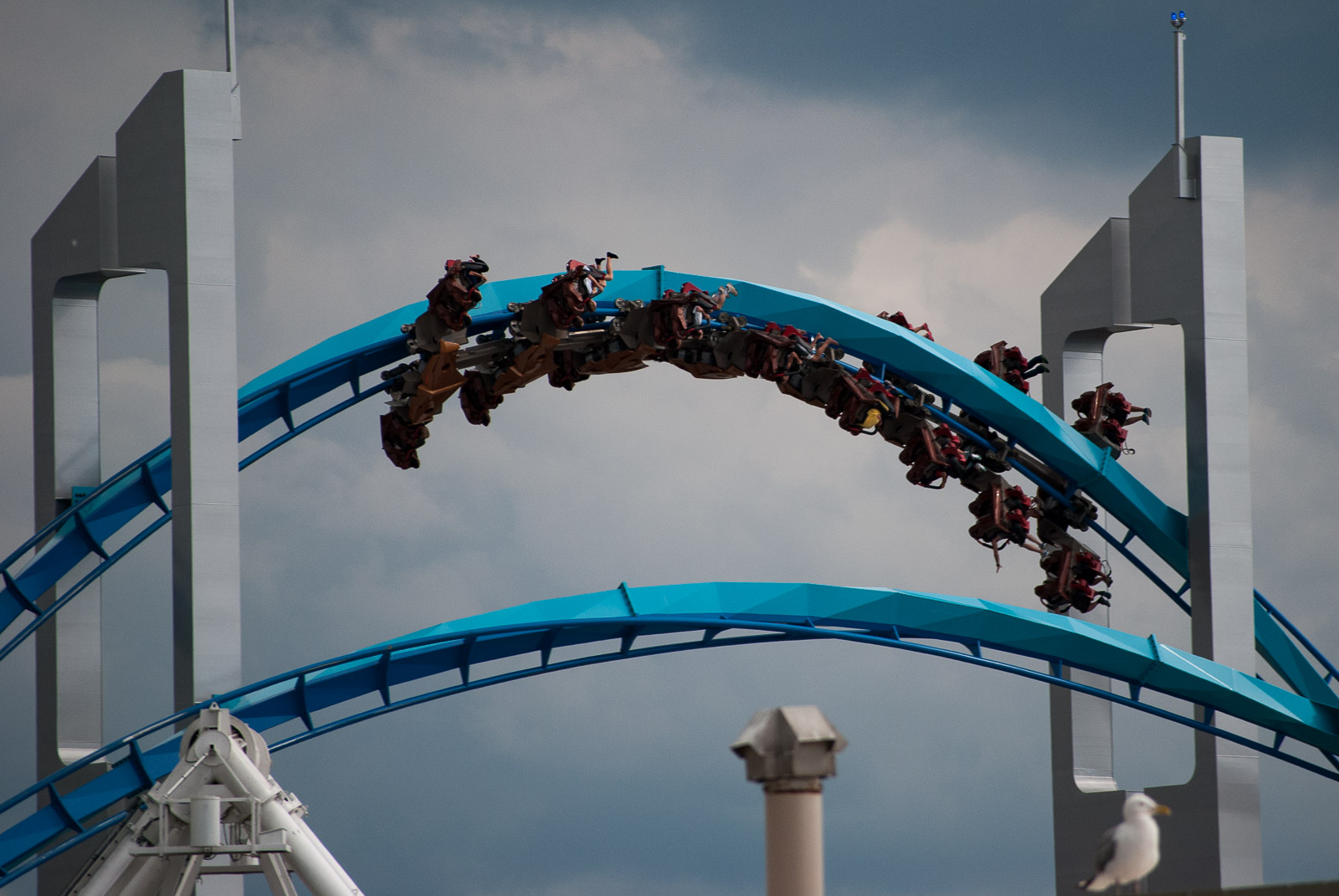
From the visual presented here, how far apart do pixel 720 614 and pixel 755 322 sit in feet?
14.4

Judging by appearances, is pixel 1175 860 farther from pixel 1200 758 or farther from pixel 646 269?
pixel 646 269

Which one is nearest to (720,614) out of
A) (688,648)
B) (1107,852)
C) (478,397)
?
(688,648)

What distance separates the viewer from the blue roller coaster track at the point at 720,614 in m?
16.8

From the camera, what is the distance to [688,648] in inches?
727

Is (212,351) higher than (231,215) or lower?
lower

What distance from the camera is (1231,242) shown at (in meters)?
20.8

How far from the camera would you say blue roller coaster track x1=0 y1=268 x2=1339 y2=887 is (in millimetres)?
16781

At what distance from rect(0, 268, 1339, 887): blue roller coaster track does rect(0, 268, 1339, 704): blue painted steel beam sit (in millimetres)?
21

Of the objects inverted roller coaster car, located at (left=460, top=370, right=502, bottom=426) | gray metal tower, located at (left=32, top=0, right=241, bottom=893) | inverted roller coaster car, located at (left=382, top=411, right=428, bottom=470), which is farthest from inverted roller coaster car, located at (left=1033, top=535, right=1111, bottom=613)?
gray metal tower, located at (left=32, top=0, right=241, bottom=893)

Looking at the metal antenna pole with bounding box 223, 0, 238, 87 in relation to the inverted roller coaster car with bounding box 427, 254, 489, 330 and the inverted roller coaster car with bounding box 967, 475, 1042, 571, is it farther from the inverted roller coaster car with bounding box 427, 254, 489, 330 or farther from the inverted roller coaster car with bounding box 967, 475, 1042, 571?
the inverted roller coaster car with bounding box 967, 475, 1042, 571

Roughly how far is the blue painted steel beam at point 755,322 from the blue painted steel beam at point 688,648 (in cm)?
223

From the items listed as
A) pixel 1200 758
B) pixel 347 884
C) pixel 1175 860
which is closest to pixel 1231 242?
pixel 1200 758

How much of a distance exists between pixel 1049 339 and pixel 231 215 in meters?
11.5

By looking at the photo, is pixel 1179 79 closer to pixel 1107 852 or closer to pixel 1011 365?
pixel 1011 365
